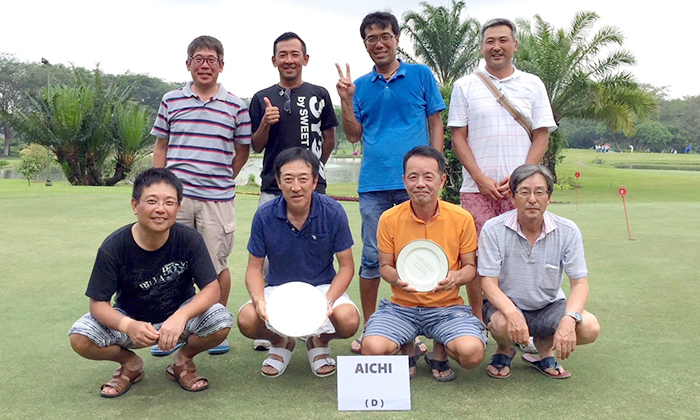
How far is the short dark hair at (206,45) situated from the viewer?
13.2ft

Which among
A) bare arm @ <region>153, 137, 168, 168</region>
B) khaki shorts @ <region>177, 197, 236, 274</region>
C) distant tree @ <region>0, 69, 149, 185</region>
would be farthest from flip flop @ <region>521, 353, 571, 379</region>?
distant tree @ <region>0, 69, 149, 185</region>

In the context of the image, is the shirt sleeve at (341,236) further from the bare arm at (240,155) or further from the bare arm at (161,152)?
the bare arm at (161,152)

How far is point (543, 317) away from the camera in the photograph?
347 cm

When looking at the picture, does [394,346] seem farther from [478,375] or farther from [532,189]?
[532,189]

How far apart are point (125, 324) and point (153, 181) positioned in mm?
757

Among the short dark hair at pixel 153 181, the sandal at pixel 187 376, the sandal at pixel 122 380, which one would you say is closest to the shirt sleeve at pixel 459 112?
the short dark hair at pixel 153 181

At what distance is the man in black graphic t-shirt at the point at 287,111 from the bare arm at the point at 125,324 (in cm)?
139

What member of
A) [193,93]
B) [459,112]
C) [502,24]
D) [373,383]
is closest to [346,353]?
[373,383]

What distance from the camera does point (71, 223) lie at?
30.5 feet

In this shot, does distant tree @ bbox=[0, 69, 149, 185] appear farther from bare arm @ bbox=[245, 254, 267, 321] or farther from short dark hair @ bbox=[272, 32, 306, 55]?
bare arm @ bbox=[245, 254, 267, 321]

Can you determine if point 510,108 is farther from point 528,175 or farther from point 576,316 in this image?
point 576,316

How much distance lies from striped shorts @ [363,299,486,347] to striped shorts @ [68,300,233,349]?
807 mm

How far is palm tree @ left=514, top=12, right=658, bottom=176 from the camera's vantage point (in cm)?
2117

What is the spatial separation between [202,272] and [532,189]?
1859mm
